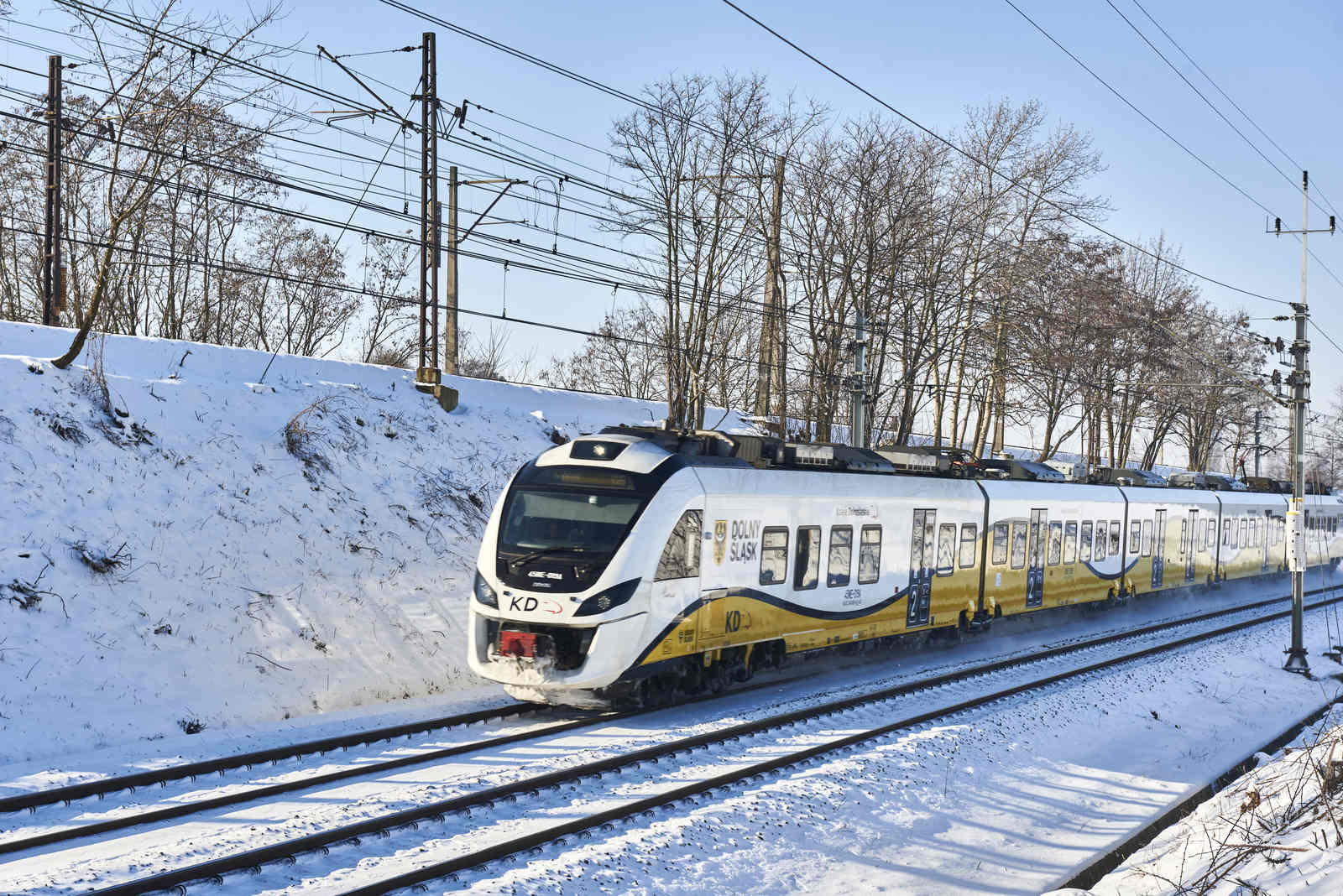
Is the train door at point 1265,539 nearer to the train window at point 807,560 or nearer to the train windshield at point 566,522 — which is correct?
the train window at point 807,560

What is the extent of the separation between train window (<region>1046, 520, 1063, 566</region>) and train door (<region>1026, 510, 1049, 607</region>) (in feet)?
0.83

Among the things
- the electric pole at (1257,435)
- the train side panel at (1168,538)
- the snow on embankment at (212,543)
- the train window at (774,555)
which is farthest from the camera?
the electric pole at (1257,435)

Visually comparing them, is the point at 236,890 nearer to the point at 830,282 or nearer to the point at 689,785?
the point at 689,785

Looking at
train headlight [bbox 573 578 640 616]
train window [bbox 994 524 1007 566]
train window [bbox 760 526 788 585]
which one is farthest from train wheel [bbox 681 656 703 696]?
train window [bbox 994 524 1007 566]

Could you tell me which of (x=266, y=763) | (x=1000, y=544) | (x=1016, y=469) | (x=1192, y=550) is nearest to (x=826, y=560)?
(x=1000, y=544)

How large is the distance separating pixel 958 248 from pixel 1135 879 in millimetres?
25876

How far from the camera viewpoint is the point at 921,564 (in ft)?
59.1

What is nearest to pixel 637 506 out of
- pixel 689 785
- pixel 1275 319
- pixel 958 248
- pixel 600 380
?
pixel 689 785

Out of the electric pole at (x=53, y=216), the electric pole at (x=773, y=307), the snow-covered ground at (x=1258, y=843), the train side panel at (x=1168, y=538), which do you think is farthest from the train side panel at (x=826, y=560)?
the electric pole at (x=53, y=216)

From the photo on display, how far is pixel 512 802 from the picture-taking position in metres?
9.38

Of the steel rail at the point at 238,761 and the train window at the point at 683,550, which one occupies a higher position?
the train window at the point at 683,550

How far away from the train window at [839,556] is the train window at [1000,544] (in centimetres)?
534

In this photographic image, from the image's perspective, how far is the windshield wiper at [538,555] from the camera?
1245cm

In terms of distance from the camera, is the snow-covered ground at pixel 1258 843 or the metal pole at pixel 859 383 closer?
the snow-covered ground at pixel 1258 843
